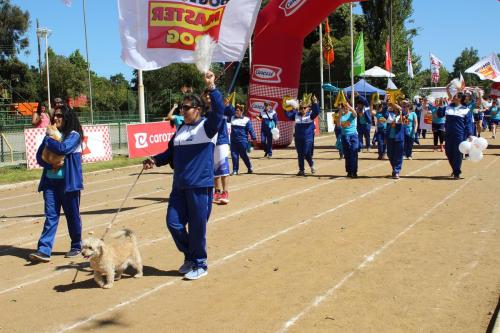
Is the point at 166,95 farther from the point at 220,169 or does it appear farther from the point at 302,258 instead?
the point at 302,258

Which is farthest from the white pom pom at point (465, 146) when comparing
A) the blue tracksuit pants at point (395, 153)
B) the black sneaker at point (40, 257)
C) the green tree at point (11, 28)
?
the green tree at point (11, 28)

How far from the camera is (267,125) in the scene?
22.7 m

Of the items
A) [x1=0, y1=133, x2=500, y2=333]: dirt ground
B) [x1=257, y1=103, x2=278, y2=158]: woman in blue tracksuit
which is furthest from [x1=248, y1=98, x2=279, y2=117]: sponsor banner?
[x1=0, y1=133, x2=500, y2=333]: dirt ground

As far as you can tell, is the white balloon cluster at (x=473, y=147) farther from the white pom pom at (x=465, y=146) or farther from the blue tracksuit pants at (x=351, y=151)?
the blue tracksuit pants at (x=351, y=151)

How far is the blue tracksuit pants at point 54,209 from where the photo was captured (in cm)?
752

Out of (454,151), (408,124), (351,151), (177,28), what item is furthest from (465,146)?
(177,28)

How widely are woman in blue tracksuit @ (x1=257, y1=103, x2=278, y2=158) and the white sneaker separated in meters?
15.7

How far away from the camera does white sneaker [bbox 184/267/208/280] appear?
6464 millimetres

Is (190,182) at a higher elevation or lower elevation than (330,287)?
higher

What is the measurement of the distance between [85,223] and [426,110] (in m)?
21.1

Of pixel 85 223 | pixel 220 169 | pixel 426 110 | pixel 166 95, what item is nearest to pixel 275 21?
pixel 426 110

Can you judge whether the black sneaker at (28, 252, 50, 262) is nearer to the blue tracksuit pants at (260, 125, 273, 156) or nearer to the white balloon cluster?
the white balloon cluster

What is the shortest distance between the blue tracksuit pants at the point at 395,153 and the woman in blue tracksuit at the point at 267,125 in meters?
7.46

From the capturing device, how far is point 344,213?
10.2 metres
